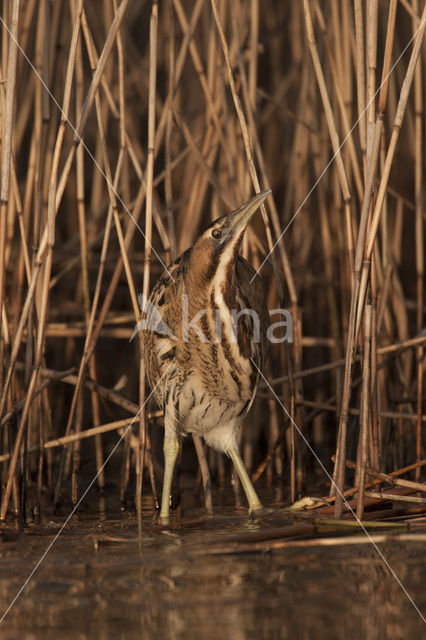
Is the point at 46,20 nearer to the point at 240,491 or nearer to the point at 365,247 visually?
the point at 365,247

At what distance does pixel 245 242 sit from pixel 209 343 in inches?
37.5

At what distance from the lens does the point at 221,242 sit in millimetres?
3703

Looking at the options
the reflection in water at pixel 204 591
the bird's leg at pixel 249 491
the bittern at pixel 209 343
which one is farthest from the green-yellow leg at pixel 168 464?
the reflection in water at pixel 204 591

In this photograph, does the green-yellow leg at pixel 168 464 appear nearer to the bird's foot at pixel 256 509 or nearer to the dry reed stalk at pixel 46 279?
the bird's foot at pixel 256 509

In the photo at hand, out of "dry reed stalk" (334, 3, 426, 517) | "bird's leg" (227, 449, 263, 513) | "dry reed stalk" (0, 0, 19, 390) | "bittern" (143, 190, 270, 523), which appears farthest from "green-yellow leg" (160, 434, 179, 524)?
"dry reed stalk" (0, 0, 19, 390)

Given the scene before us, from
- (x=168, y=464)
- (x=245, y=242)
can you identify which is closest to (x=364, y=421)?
(x=168, y=464)

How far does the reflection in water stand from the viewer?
2238 millimetres

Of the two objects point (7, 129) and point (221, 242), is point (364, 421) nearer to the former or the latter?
point (221, 242)

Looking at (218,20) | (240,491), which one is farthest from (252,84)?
(240,491)

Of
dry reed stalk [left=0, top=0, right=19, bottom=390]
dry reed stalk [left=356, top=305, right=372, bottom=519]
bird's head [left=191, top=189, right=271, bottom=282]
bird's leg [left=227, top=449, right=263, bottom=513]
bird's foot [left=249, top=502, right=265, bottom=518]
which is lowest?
bird's foot [left=249, top=502, right=265, bottom=518]

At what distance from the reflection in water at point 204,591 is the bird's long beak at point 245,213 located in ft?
4.07

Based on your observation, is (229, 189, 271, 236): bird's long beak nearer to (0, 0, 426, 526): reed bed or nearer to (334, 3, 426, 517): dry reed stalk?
(0, 0, 426, 526): reed bed

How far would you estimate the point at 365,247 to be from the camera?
3256mm

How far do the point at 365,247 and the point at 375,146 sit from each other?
0.37 metres
